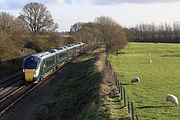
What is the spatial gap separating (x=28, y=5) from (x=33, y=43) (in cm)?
2462

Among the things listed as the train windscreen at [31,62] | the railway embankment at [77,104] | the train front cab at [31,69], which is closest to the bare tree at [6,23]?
the train windscreen at [31,62]

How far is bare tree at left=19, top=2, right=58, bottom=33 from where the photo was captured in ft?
315

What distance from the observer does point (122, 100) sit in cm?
2295

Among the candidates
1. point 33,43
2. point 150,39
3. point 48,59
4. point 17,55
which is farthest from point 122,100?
point 150,39

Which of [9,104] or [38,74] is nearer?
[9,104]

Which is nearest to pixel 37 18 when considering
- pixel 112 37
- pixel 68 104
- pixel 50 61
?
pixel 112 37

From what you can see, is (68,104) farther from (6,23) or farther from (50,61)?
(6,23)

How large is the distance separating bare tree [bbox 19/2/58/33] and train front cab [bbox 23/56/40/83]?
5860 cm

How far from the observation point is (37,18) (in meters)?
97.1

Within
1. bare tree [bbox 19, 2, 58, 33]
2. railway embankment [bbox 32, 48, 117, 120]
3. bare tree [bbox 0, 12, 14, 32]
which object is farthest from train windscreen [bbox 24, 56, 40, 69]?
bare tree [bbox 19, 2, 58, 33]

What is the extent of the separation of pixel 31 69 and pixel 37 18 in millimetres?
62732

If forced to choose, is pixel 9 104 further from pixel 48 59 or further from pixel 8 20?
pixel 8 20

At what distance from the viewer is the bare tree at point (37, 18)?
95.9 m

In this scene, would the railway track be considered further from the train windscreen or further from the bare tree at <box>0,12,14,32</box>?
the bare tree at <box>0,12,14,32</box>
